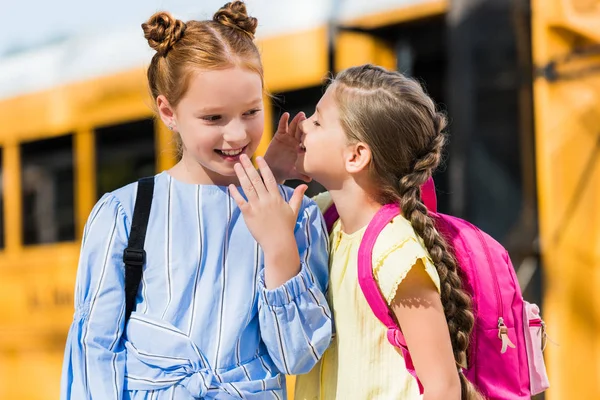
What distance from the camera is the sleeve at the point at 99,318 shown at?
159 cm

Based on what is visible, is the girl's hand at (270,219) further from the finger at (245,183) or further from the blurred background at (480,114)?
the blurred background at (480,114)

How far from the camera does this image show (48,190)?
5.45 meters

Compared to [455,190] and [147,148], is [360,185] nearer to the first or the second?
[455,190]

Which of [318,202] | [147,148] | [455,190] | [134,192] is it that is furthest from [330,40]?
[134,192]

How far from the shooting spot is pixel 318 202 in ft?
6.48

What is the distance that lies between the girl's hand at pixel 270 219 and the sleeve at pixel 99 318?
24 cm

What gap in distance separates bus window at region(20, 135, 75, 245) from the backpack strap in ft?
12.7

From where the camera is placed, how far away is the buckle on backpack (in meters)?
1.63

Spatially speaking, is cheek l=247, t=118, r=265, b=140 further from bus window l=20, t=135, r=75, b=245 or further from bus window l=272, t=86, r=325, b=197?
bus window l=20, t=135, r=75, b=245

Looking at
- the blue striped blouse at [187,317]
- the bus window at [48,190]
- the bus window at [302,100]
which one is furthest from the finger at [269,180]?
the bus window at [48,190]

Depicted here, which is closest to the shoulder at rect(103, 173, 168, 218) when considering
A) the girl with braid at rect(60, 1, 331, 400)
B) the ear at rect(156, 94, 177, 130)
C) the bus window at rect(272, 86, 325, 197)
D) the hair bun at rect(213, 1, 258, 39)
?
the girl with braid at rect(60, 1, 331, 400)

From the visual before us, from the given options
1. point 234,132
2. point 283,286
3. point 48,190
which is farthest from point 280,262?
point 48,190

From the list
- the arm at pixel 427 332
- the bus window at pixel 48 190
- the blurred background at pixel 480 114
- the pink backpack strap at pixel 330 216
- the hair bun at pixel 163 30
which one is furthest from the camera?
the bus window at pixel 48 190

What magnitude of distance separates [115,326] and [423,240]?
1.89 ft
